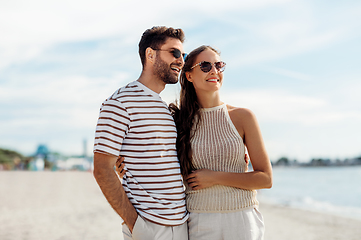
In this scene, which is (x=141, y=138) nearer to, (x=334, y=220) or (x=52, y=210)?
(x=52, y=210)

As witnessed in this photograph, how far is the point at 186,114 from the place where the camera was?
339cm

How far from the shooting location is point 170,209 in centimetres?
273

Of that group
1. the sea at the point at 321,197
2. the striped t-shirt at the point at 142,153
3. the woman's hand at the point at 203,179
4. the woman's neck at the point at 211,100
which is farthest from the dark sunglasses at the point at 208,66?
the sea at the point at 321,197

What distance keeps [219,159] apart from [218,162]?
3 centimetres

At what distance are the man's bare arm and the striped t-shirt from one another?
0.26ft

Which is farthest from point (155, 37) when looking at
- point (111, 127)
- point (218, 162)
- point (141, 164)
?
point (218, 162)

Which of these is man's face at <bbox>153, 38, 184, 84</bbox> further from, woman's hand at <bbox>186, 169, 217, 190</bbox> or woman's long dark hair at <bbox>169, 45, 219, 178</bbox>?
woman's hand at <bbox>186, 169, 217, 190</bbox>

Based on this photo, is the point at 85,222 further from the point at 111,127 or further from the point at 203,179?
the point at 111,127

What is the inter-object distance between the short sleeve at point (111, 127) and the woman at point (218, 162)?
0.64 metres

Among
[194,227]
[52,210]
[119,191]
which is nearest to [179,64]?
[119,191]

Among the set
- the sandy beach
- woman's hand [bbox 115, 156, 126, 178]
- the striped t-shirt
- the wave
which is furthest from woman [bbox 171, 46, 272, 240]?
the wave

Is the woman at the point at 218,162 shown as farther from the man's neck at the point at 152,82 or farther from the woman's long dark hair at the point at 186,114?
the man's neck at the point at 152,82

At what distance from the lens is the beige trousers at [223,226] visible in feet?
9.55

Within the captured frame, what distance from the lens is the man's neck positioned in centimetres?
300
